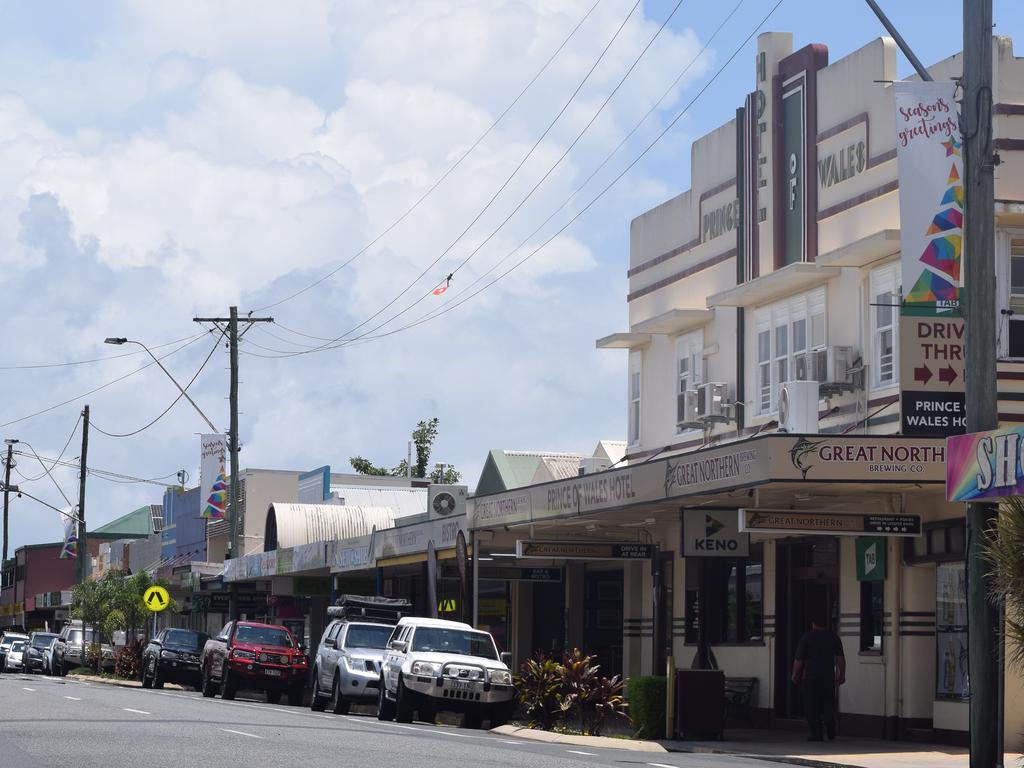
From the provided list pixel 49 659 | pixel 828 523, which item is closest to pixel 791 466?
pixel 828 523

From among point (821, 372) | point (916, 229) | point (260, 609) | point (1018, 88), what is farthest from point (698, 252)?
point (260, 609)

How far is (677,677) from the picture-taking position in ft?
76.6

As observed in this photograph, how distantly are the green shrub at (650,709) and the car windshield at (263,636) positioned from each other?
14.2m

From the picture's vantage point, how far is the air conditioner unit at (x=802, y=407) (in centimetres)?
2486

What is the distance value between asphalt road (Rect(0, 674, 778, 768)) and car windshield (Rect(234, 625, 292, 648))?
923 centimetres

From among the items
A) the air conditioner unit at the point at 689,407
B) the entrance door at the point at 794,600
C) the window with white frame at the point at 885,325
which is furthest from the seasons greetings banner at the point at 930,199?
the air conditioner unit at the point at 689,407

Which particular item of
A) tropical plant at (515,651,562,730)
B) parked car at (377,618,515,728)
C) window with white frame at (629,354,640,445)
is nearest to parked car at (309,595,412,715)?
parked car at (377,618,515,728)

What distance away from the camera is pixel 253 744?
18.1 metres

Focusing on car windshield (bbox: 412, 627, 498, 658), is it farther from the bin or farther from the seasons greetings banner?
the seasons greetings banner

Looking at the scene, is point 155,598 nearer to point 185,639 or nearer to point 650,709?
point 185,639

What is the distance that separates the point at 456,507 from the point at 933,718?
50.6 ft

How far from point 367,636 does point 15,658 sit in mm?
33442

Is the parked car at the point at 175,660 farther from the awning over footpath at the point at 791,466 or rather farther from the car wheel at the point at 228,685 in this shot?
the awning over footpath at the point at 791,466

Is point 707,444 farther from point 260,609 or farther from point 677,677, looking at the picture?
point 260,609
